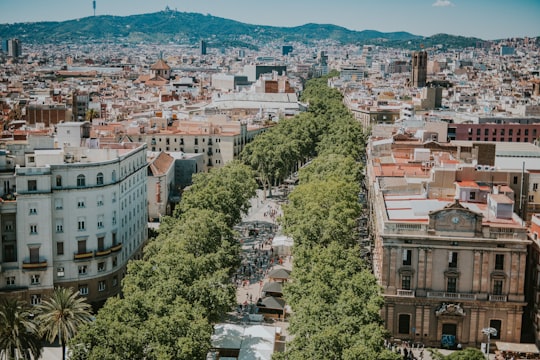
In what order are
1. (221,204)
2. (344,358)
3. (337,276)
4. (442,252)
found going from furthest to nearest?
(221,204)
(442,252)
(337,276)
(344,358)

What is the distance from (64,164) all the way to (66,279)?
9277 mm

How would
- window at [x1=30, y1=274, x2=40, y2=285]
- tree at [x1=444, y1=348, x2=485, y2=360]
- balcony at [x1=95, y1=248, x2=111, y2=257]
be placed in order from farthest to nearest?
balcony at [x1=95, y1=248, x2=111, y2=257]
window at [x1=30, y1=274, x2=40, y2=285]
tree at [x1=444, y1=348, x2=485, y2=360]

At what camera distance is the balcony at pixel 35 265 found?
5719 centimetres

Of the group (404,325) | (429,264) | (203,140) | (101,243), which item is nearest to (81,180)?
(101,243)

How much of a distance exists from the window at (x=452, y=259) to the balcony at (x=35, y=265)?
30.8m

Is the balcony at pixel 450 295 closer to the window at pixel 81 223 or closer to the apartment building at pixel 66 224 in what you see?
the apartment building at pixel 66 224

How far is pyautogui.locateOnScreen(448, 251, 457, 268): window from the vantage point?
5425 centimetres

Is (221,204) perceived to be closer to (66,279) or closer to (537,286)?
(66,279)

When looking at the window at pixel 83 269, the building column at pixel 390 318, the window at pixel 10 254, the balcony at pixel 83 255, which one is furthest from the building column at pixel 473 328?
the window at pixel 10 254

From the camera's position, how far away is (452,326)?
180 ft

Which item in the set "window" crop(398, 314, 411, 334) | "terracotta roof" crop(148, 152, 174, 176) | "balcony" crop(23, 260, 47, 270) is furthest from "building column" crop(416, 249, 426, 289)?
"terracotta roof" crop(148, 152, 174, 176)

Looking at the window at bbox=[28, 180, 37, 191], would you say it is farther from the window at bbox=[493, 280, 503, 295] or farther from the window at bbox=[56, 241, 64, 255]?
the window at bbox=[493, 280, 503, 295]

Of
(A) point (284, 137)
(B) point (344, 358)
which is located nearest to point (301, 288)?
(B) point (344, 358)

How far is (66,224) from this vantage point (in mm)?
59594
